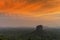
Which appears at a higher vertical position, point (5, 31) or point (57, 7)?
point (57, 7)

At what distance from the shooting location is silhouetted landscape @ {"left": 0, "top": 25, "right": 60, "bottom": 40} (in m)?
1.78

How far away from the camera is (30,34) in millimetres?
1908

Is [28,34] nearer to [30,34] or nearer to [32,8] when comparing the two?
[30,34]

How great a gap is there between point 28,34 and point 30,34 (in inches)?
1.9

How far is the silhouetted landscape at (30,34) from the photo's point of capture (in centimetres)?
178

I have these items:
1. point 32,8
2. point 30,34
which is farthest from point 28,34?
point 32,8

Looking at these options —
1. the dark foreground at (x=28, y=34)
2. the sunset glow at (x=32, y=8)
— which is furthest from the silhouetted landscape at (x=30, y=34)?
the sunset glow at (x=32, y=8)

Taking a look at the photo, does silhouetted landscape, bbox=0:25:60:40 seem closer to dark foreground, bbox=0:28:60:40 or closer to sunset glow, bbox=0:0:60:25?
dark foreground, bbox=0:28:60:40

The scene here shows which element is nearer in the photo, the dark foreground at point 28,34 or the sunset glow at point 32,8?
the dark foreground at point 28,34

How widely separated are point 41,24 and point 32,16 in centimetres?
28

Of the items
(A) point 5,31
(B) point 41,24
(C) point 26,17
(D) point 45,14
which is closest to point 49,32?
(B) point 41,24

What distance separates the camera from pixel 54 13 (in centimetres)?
191

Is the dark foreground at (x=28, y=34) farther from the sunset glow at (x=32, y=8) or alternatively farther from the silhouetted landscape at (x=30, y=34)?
the sunset glow at (x=32, y=8)

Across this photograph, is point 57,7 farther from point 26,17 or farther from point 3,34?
point 3,34
